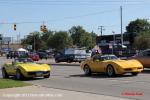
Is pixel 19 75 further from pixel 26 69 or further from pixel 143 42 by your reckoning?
pixel 143 42

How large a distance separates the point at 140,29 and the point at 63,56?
305 ft

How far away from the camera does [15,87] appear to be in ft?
54.4

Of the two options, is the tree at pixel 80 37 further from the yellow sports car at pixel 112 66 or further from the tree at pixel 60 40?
the yellow sports car at pixel 112 66

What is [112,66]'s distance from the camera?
2323 cm

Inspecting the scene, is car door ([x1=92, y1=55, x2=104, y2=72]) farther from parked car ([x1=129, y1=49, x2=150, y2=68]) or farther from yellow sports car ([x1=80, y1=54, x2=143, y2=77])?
parked car ([x1=129, y1=49, x2=150, y2=68])

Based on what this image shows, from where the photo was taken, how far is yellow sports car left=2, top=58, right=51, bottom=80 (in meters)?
22.5

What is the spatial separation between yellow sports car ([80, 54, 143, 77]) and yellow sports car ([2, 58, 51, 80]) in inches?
117

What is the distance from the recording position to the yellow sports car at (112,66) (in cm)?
2295

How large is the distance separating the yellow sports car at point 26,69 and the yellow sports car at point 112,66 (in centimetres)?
298

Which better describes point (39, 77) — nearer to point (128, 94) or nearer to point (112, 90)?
point (112, 90)

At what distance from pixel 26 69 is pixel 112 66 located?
4714 mm

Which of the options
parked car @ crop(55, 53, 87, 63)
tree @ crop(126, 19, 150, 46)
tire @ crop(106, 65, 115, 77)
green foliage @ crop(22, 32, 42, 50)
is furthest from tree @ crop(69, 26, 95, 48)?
tire @ crop(106, 65, 115, 77)

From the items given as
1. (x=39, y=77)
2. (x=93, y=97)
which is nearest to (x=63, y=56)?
(x=39, y=77)

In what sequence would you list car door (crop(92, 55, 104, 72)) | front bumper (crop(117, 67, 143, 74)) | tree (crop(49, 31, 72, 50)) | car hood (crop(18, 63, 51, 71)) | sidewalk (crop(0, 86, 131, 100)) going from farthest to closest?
tree (crop(49, 31, 72, 50)) → car door (crop(92, 55, 104, 72)) → front bumper (crop(117, 67, 143, 74)) → car hood (crop(18, 63, 51, 71)) → sidewalk (crop(0, 86, 131, 100))
